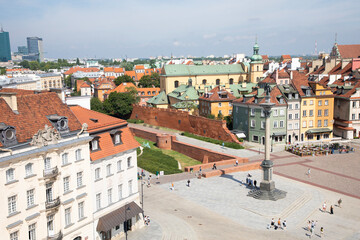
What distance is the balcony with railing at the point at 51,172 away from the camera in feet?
90.8

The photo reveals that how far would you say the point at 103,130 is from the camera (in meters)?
33.4

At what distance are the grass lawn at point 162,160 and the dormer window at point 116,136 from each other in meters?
19.8

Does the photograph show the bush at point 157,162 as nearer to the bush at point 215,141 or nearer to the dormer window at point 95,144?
the bush at point 215,141

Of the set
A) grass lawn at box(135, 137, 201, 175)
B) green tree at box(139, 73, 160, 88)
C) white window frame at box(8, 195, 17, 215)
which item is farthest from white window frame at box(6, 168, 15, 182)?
green tree at box(139, 73, 160, 88)

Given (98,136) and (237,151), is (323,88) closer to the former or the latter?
(237,151)

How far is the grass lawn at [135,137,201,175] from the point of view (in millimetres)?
56031

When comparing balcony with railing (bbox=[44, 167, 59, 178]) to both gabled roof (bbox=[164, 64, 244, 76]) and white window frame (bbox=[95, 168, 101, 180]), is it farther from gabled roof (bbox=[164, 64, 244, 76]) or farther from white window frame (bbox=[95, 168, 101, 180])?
gabled roof (bbox=[164, 64, 244, 76])

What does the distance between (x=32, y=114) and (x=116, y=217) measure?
10818mm

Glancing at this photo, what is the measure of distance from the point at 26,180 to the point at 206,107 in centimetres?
5992

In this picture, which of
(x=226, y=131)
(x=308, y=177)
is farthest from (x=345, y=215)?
(x=226, y=131)

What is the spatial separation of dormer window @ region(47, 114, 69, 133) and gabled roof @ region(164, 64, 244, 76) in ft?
259

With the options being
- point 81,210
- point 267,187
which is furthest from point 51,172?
point 267,187

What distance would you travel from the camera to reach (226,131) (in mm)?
70875

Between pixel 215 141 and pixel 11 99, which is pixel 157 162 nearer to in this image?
pixel 215 141
